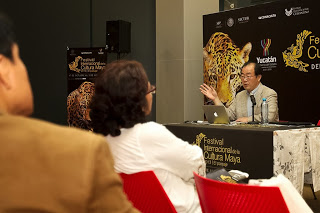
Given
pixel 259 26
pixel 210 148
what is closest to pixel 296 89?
pixel 259 26

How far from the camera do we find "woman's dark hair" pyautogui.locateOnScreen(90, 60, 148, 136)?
5.96 feet

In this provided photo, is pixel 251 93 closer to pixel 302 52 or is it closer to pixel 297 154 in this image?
pixel 302 52

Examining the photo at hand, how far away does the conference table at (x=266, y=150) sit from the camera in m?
3.23

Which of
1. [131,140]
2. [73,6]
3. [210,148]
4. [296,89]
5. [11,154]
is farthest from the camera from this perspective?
[73,6]

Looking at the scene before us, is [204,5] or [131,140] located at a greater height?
[204,5]

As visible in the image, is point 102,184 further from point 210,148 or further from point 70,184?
point 210,148

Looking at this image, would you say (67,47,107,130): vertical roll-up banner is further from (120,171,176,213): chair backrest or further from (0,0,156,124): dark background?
(120,171,176,213): chair backrest

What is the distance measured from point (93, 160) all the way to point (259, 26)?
5.23 meters

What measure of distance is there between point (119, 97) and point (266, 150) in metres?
1.84

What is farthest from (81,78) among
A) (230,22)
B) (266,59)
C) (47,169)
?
(47,169)

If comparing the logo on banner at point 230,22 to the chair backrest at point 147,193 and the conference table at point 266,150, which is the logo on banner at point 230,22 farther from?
the chair backrest at point 147,193

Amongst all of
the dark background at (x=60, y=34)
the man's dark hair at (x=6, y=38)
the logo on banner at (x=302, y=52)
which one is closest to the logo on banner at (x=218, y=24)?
the logo on banner at (x=302, y=52)

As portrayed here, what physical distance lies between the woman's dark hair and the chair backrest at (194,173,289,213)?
448 mm

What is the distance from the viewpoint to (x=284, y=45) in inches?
203
